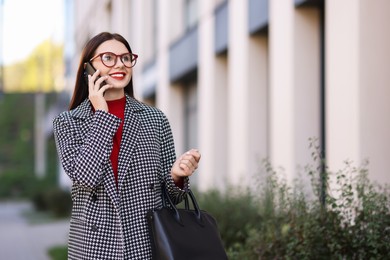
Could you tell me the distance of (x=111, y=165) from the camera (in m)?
3.47

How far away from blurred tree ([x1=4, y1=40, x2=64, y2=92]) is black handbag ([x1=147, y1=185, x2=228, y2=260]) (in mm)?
Result: 63393

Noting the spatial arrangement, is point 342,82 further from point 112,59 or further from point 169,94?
point 169,94

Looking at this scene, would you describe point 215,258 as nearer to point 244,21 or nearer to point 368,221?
point 368,221

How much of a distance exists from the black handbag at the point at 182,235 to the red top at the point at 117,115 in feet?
0.88

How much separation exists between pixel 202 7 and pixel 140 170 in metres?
10.9

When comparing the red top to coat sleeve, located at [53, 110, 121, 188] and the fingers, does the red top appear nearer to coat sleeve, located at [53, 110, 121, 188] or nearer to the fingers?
coat sleeve, located at [53, 110, 121, 188]

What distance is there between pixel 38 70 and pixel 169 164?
227ft

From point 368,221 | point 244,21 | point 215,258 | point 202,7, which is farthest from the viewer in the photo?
point 202,7

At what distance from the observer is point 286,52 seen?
934 centimetres

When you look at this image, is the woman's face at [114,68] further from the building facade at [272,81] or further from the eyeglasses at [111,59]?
the building facade at [272,81]

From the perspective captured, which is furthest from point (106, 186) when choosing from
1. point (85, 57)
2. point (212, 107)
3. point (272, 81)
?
point (212, 107)

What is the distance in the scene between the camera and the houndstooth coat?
3.39 metres

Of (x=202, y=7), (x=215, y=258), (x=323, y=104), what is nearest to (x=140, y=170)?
(x=215, y=258)

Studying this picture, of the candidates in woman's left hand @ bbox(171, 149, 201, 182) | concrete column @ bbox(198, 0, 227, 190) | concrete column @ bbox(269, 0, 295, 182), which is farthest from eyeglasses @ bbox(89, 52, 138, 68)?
concrete column @ bbox(198, 0, 227, 190)
